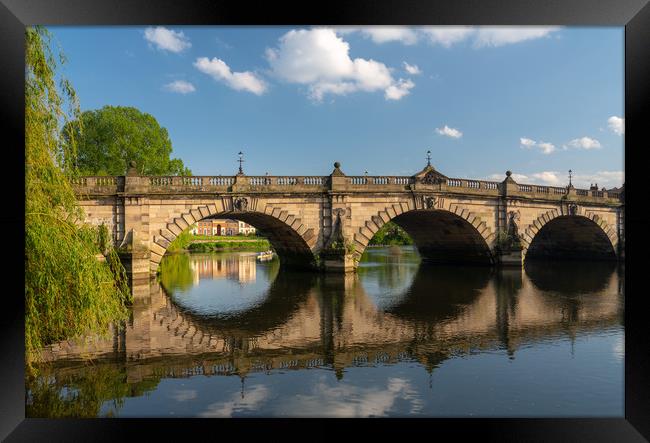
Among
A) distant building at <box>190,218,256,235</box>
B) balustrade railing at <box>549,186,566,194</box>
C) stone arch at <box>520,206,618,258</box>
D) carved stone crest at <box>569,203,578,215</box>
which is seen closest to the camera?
stone arch at <box>520,206,618,258</box>

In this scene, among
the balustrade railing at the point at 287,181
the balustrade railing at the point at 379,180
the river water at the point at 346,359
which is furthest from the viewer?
the balustrade railing at the point at 379,180

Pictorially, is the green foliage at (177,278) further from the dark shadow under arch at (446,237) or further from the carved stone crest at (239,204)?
the dark shadow under arch at (446,237)

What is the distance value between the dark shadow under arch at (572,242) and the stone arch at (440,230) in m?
8.72

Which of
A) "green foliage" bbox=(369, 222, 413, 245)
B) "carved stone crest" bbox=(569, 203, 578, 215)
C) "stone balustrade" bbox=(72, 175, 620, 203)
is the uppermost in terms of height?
"stone balustrade" bbox=(72, 175, 620, 203)

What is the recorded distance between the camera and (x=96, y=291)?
7.50m

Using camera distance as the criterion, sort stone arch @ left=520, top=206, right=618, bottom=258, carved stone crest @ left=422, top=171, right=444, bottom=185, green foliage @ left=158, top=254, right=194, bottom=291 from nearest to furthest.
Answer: green foliage @ left=158, top=254, right=194, bottom=291 < carved stone crest @ left=422, top=171, right=444, bottom=185 < stone arch @ left=520, top=206, right=618, bottom=258

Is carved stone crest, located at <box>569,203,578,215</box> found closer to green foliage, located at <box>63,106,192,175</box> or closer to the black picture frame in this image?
the black picture frame

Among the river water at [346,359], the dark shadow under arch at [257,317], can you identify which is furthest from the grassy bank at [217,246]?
the river water at [346,359]

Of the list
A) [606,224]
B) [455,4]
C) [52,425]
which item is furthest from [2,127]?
[606,224]

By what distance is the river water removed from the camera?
271 inches

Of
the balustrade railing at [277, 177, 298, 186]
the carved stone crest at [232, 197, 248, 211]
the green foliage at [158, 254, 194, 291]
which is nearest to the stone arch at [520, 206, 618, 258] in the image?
the balustrade railing at [277, 177, 298, 186]

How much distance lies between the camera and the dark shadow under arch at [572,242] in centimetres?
3419

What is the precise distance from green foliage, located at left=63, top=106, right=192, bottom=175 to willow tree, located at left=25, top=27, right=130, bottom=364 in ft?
88.5

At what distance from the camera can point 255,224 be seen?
90.5ft
